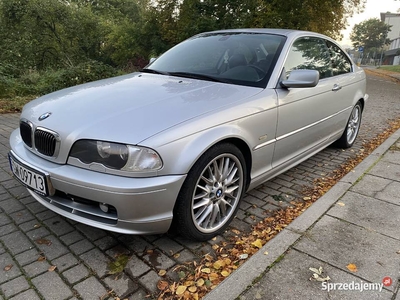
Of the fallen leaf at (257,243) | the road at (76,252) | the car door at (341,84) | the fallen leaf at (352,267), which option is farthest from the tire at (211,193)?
the car door at (341,84)

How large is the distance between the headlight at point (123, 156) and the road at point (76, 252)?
27.6 inches

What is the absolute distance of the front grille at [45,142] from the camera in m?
2.05

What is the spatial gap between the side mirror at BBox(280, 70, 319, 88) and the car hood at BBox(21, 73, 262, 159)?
11.8 inches

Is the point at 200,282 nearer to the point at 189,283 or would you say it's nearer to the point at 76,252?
the point at 189,283

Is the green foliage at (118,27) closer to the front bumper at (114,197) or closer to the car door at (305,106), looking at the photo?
the car door at (305,106)

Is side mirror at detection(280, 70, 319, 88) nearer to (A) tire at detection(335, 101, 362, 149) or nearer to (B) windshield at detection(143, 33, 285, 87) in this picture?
(B) windshield at detection(143, 33, 285, 87)

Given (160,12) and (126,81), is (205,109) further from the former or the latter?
(160,12)

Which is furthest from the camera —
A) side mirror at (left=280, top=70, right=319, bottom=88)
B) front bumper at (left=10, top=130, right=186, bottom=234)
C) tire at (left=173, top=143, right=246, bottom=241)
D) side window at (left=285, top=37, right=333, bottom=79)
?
side window at (left=285, top=37, right=333, bottom=79)

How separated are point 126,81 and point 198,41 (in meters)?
1.06

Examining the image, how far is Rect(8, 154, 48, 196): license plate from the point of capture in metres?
2.02

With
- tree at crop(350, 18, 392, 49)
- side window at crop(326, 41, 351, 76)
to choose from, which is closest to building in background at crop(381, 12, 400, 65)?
tree at crop(350, 18, 392, 49)

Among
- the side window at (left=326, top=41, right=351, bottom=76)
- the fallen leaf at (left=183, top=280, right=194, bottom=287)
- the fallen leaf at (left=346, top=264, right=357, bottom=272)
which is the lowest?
the fallen leaf at (left=183, top=280, right=194, bottom=287)

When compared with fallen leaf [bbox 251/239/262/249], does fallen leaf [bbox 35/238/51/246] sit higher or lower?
lower

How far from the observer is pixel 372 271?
200 cm
